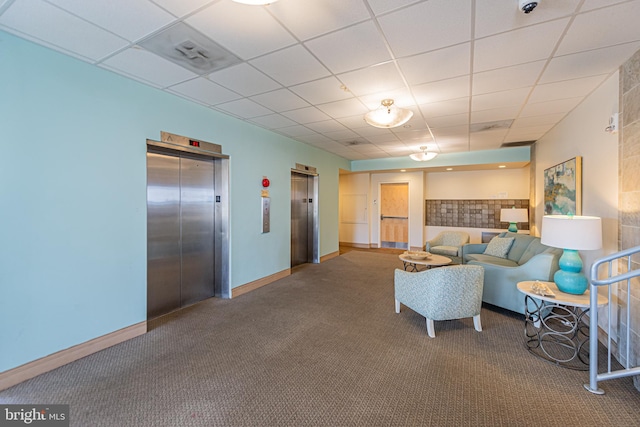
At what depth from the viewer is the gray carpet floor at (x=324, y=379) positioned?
1.89m

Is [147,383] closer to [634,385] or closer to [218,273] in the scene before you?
[218,273]

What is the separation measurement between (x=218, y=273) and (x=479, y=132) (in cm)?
520

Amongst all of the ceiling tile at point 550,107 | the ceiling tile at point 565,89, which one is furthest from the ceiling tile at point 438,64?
the ceiling tile at point 550,107

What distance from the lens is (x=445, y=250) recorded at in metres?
5.61

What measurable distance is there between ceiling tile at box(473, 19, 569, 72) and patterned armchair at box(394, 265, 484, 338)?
2072 mm

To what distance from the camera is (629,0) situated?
1.78 meters

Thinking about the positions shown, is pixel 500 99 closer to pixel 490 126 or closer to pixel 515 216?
pixel 490 126

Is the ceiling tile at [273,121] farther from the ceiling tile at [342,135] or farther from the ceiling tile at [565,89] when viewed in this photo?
the ceiling tile at [565,89]

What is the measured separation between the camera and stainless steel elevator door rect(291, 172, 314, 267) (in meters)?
6.08

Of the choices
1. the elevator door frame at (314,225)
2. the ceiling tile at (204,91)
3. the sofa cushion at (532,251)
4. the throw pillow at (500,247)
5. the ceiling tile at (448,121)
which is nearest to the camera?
the ceiling tile at (204,91)

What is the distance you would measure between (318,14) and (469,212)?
768 centimetres

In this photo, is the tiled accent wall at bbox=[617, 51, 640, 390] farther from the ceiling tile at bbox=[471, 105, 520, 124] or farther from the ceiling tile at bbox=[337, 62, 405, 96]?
the ceiling tile at bbox=[337, 62, 405, 96]

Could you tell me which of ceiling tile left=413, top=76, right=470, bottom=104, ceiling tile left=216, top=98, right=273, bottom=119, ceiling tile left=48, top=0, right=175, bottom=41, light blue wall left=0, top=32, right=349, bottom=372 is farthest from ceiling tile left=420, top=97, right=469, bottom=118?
light blue wall left=0, top=32, right=349, bottom=372

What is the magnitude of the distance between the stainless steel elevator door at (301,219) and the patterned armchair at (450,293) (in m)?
3.48
